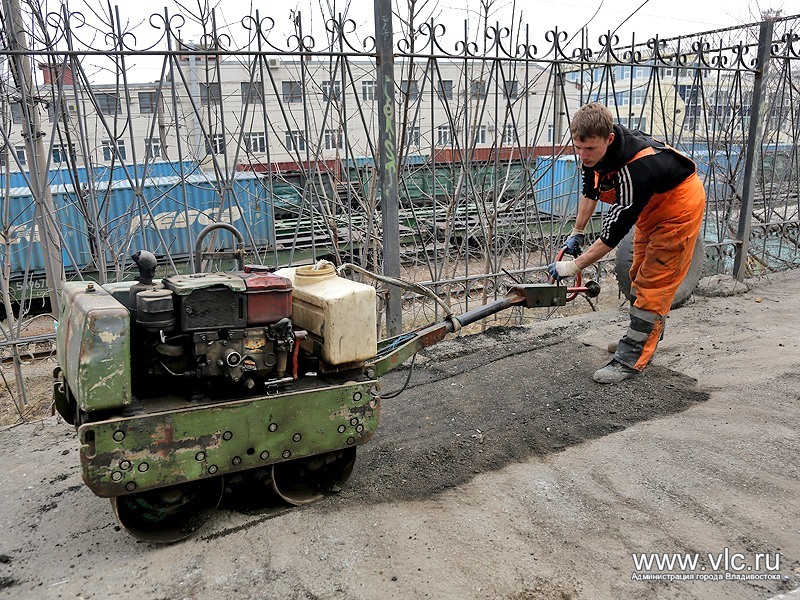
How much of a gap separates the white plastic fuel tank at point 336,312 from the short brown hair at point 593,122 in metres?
1.85

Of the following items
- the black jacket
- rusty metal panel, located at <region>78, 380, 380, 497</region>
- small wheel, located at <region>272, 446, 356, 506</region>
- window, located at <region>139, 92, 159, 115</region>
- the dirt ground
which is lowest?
the dirt ground

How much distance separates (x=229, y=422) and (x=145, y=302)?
0.59m

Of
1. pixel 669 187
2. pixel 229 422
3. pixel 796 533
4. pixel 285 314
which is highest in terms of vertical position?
pixel 669 187

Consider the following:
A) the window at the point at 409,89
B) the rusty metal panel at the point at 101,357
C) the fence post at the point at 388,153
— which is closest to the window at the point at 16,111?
the fence post at the point at 388,153

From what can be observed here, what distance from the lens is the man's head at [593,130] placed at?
373 centimetres

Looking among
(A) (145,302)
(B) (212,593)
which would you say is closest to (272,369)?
(A) (145,302)

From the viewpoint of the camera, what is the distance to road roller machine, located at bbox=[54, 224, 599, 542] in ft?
7.75

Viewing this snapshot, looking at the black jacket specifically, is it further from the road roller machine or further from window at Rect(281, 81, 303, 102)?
window at Rect(281, 81, 303, 102)

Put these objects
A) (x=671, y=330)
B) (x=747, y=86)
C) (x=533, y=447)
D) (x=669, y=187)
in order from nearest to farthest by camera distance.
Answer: (x=533, y=447) < (x=669, y=187) < (x=671, y=330) < (x=747, y=86)

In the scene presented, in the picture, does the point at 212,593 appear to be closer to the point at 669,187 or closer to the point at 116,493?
the point at 116,493

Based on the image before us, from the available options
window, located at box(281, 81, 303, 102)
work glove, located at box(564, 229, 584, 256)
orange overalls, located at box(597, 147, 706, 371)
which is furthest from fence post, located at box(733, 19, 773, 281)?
window, located at box(281, 81, 303, 102)

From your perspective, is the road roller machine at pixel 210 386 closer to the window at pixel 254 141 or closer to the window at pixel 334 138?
the window at pixel 254 141

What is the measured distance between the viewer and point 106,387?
2334mm

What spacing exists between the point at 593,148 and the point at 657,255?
893 millimetres
